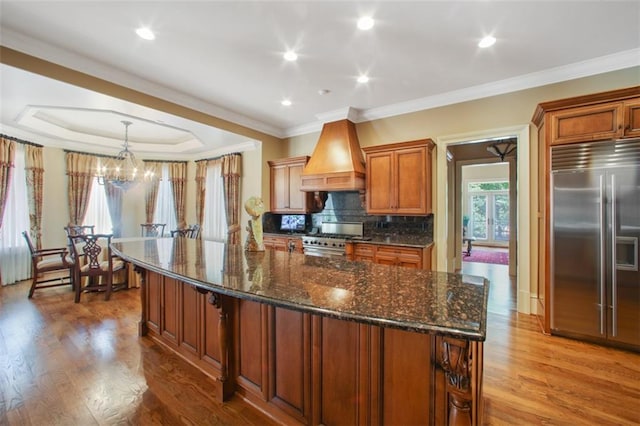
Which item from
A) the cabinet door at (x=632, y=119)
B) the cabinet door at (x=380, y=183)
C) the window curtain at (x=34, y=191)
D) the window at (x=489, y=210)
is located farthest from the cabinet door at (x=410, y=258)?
the window at (x=489, y=210)

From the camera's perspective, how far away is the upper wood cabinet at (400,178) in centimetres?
388

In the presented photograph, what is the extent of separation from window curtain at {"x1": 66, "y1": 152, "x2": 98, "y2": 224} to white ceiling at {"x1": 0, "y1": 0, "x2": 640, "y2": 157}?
144 centimetres

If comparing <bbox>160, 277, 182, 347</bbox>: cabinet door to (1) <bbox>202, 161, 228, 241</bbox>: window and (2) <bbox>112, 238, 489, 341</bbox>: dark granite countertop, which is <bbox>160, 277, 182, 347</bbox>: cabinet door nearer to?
(2) <bbox>112, 238, 489, 341</bbox>: dark granite countertop

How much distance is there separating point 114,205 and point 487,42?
740 centimetres

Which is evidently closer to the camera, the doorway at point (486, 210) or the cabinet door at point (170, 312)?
the cabinet door at point (170, 312)

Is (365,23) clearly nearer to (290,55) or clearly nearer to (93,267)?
(290,55)

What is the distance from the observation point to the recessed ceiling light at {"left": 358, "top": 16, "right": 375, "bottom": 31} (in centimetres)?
229

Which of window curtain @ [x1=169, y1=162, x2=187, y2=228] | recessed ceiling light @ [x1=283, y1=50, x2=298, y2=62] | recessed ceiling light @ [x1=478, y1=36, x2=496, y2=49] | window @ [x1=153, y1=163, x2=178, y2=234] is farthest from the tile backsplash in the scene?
window @ [x1=153, y1=163, x2=178, y2=234]

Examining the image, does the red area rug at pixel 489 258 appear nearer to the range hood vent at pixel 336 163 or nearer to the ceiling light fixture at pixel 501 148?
the ceiling light fixture at pixel 501 148

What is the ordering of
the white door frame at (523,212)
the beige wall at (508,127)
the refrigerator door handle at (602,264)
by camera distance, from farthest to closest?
the white door frame at (523,212)
the beige wall at (508,127)
the refrigerator door handle at (602,264)

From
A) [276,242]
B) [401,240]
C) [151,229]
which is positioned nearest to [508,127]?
[401,240]

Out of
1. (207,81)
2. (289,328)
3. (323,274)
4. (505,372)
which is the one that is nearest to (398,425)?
(289,328)

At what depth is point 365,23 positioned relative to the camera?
2.36 metres

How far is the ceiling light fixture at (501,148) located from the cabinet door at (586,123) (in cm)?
207
